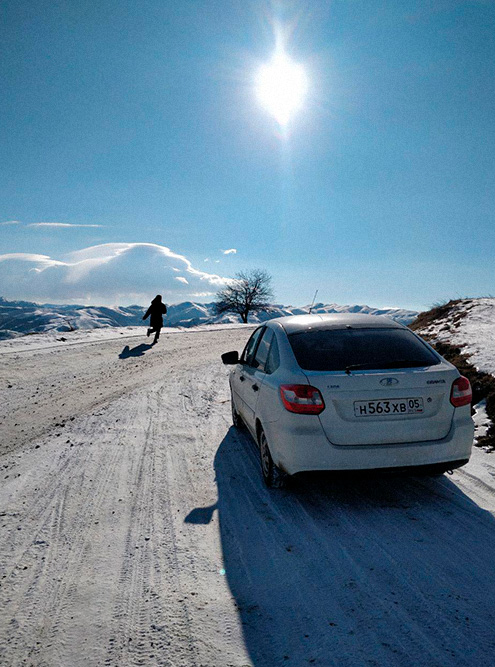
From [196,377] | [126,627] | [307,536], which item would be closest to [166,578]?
[126,627]

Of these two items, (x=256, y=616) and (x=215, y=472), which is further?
(x=215, y=472)

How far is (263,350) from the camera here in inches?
187

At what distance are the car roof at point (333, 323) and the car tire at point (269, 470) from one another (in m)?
1.19

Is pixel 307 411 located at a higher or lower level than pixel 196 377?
higher

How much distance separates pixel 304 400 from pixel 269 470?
105 centimetres

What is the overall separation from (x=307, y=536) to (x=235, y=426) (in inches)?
119

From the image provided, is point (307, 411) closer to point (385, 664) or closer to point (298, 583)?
point (298, 583)

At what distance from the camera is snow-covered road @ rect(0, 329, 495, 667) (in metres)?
2.12

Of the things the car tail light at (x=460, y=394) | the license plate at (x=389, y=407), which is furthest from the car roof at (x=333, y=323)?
the license plate at (x=389, y=407)

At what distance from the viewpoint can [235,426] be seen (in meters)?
6.11

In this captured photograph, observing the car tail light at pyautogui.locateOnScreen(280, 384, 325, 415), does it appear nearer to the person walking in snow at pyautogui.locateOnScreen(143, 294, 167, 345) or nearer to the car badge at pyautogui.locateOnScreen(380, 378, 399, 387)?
the car badge at pyautogui.locateOnScreen(380, 378, 399, 387)

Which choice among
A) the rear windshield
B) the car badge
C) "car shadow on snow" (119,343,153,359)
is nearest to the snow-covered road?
the car badge

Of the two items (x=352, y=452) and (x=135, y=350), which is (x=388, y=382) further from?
(x=135, y=350)

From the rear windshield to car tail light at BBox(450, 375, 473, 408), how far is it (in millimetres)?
275
